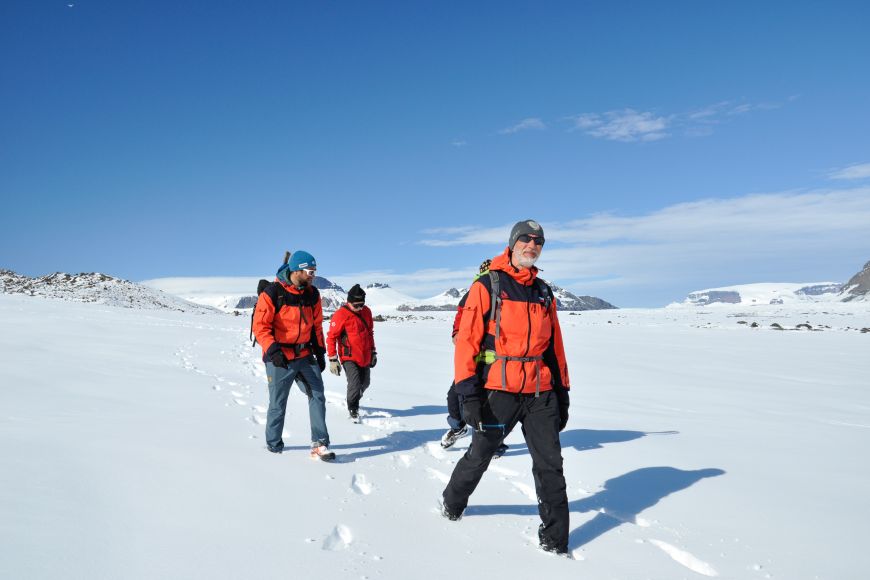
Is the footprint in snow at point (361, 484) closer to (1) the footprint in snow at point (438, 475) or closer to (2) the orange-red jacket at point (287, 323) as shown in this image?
(1) the footprint in snow at point (438, 475)

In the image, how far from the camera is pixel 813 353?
20.3 m

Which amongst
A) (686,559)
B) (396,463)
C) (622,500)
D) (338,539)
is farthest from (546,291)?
(396,463)

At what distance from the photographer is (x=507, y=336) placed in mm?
4430

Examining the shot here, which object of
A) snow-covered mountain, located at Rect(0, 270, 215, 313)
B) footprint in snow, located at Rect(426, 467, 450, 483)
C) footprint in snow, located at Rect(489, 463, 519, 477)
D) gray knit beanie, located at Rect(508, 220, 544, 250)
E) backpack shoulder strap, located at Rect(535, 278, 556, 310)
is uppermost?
snow-covered mountain, located at Rect(0, 270, 215, 313)

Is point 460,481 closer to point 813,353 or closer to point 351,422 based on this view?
point 351,422

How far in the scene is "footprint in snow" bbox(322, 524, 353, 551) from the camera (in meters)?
3.97

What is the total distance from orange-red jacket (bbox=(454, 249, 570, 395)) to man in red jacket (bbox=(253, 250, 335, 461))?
2.61 meters

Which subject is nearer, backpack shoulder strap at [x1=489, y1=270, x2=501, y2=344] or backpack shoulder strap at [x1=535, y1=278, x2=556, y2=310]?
backpack shoulder strap at [x1=489, y1=270, x2=501, y2=344]

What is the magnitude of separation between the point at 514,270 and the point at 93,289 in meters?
53.8

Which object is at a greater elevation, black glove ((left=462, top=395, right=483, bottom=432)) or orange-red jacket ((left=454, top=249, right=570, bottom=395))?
orange-red jacket ((left=454, top=249, right=570, bottom=395))

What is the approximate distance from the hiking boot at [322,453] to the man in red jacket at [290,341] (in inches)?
0.5

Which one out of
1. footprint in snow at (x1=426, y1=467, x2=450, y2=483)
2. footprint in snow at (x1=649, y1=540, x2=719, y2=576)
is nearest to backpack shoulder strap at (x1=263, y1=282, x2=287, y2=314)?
footprint in snow at (x1=426, y1=467, x2=450, y2=483)

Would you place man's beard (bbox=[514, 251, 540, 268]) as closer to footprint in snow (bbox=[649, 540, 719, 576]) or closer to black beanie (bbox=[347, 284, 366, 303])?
footprint in snow (bbox=[649, 540, 719, 576])

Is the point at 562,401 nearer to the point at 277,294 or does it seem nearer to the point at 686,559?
Result: the point at 686,559
